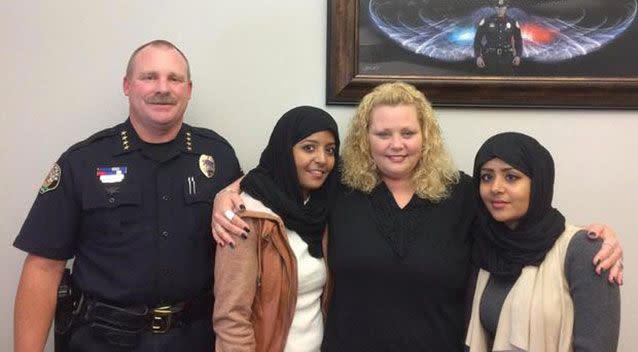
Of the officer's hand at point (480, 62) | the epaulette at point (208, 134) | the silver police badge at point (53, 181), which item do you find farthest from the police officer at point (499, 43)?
the silver police badge at point (53, 181)

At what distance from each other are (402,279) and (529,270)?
1.05 ft

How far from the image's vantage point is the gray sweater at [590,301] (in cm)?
112

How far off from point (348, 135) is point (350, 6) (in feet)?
1.44

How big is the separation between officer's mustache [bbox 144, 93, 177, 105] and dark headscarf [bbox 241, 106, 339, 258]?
312 mm

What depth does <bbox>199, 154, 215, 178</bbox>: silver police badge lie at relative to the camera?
1505 millimetres

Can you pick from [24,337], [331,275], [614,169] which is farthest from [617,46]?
[24,337]

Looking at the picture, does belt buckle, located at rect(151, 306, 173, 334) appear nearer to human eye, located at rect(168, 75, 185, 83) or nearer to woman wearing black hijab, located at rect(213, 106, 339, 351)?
woman wearing black hijab, located at rect(213, 106, 339, 351)

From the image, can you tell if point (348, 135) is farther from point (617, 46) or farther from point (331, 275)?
point (617, 46)

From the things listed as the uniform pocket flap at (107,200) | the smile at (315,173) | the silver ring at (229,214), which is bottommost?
the silver ring at (229,214)

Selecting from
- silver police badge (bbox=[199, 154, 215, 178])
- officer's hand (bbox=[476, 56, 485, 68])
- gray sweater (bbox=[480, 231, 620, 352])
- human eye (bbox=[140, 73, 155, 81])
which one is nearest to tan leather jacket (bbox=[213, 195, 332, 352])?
silver police badge (bbox=[199, 154, 215, 178])

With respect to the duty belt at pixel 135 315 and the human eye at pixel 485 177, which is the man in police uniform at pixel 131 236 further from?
the human eye at pixel 485 177

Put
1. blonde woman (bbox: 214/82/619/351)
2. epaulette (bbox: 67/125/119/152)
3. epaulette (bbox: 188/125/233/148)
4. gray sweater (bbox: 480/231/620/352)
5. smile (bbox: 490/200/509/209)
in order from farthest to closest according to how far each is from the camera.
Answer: epaulette (bbox: 188/125/233/148)
epaulette (bbox: 67/125/119/152)
blonde woman (bbox: 214/82/619/351)
smile (bbox: 490/200/509/209)
gray sweater (bbox: 480/231/620/352)

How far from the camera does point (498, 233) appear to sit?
1270 mm

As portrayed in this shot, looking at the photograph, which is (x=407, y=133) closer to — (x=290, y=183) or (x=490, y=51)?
(x=290, y=183)
